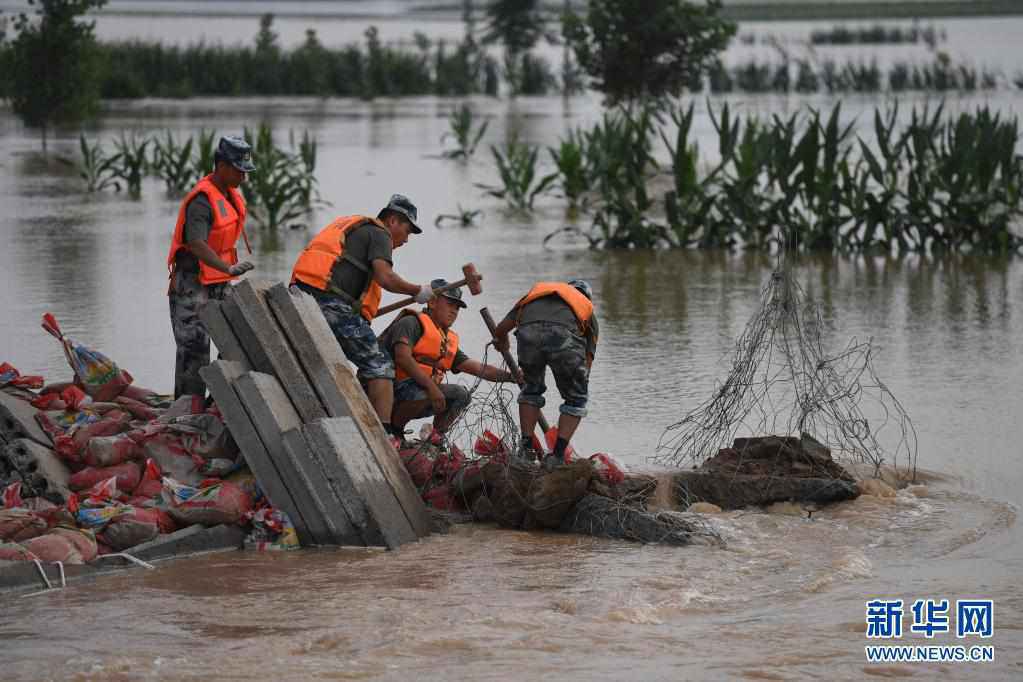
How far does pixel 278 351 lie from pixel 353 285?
68 centimetres

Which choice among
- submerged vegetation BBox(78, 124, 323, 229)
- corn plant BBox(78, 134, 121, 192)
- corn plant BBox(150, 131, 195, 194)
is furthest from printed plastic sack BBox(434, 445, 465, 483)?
corn plant BBox(78, 134, 121, 192)

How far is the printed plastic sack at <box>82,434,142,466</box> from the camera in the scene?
7.76 m

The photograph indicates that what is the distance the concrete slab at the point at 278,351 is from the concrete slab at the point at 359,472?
0.65ft

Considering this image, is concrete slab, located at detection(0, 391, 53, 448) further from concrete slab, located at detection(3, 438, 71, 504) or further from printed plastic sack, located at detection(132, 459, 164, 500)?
printed plastic sack, located at detection(132, 459, 164, 500)

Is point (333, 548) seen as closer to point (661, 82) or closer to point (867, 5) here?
point (661, 82)

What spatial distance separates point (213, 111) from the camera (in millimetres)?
36344

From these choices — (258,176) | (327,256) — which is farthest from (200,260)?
(258,176)

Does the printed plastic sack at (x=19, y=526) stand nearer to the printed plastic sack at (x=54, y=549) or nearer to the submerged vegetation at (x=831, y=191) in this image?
the printed plastic sack at (x=54, y=549)

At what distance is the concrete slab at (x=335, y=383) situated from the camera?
7645 mm

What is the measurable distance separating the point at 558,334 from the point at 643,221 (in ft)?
29.9

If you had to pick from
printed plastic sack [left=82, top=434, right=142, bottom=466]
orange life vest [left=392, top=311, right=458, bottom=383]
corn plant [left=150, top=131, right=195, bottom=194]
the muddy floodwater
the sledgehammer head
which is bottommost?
the muddy floodwater

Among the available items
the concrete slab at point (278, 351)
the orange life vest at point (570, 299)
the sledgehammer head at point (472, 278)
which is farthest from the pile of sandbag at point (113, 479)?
the orange life vest at point (570, 299)

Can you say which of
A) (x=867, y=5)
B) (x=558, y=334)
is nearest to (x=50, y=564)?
→ (x=558, y=334)

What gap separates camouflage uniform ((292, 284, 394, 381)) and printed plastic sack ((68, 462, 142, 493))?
1172 millimetres
